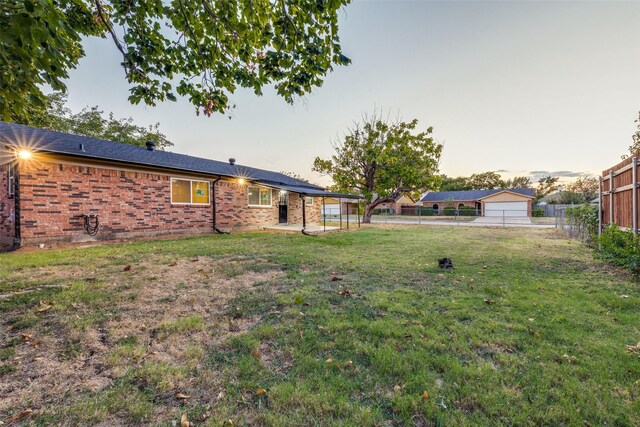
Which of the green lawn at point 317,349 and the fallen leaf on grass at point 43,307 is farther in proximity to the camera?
the fallen leaf on grass at point 43,307

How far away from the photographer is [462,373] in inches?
84.5

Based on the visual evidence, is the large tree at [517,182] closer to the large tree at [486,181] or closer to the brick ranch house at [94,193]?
the large tree at [486,181]

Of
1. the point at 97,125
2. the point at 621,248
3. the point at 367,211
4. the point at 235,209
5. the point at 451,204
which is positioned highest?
the point at 97,125

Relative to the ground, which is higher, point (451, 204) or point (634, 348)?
point (451, 204)

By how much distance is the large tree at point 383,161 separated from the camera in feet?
67.6

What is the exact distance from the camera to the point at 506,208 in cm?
3878

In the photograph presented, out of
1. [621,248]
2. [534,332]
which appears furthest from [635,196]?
[534,332]

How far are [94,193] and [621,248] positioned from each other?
49.5ft

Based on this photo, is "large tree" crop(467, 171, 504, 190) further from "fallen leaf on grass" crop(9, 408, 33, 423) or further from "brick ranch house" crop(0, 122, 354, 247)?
"fallen leaf on grass" crop(9, 408, 33, 423)

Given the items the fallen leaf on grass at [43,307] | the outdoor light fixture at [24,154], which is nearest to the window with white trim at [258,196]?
the outdoor light fixture at [24,154]

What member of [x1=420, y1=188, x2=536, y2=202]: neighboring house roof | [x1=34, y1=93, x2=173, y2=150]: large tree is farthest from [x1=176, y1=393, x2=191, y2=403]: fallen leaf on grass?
[x1=420, y1=188, x2=536, y2=202]: neighboring house roof

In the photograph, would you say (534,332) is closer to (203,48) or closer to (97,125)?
(203,48)

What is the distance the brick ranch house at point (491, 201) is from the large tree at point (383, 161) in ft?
51.8

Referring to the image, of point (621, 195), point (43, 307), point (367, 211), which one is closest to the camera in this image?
point (43, 307)
